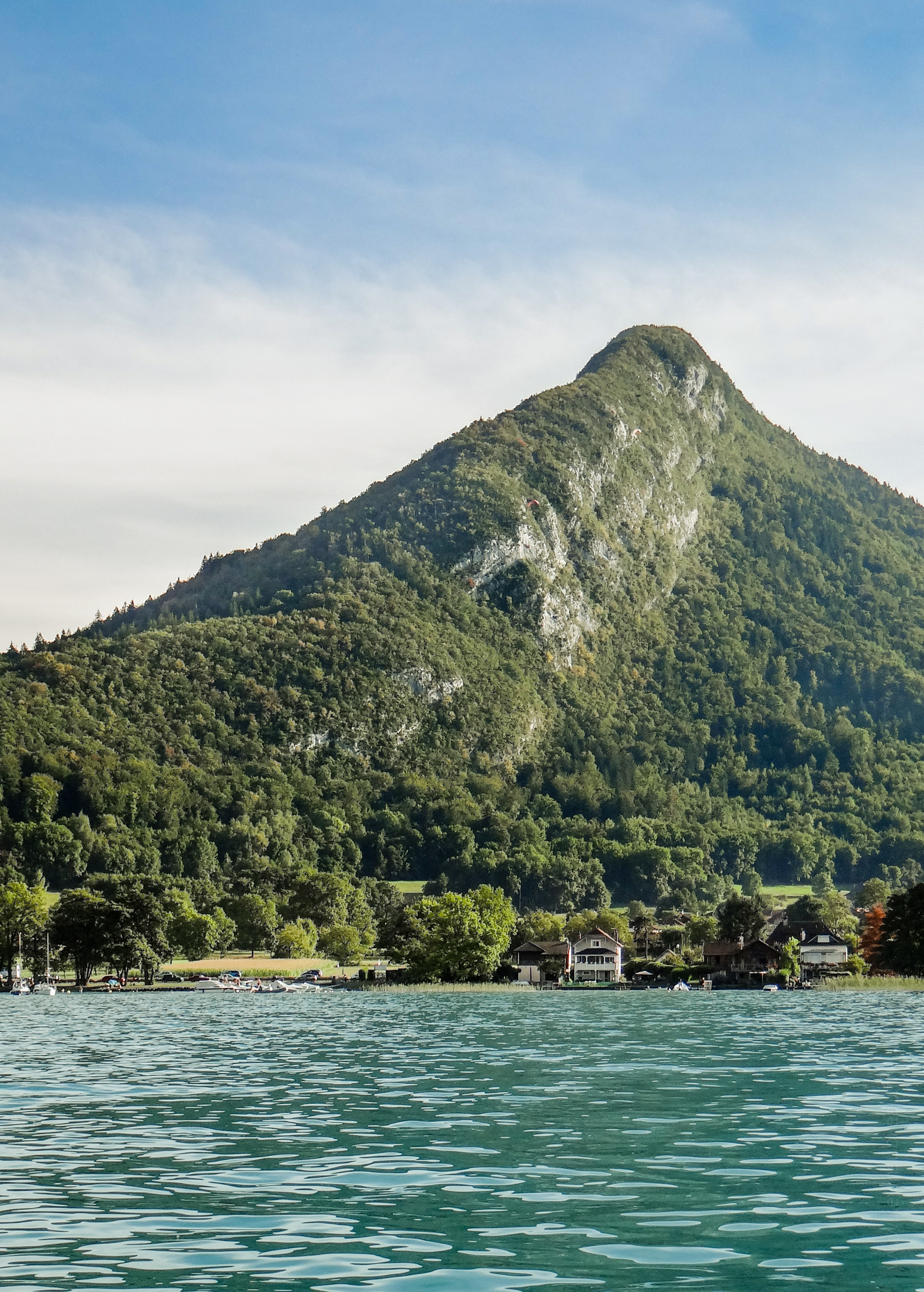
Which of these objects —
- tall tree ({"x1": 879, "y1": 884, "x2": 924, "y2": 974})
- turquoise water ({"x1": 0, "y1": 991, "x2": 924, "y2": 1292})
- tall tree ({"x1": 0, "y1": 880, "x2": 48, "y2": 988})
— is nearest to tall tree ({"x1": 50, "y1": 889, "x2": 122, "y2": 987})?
tall tree ({"x1": 0, "y1": 880, "x2": 48, "y2": 988})

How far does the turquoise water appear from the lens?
1933 centimetres

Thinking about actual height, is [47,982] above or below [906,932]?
below

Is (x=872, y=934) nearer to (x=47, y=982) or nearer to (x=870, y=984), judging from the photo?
(x=870, y=984)

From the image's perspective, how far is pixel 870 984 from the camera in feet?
503

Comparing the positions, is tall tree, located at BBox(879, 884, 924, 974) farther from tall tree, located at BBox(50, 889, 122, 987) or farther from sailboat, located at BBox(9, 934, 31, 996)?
sailboat, located at BBox(9, 934, 31, 996)

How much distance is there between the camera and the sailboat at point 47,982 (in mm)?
153712

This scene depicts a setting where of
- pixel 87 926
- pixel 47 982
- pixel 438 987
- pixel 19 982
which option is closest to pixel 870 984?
pixel 438 987

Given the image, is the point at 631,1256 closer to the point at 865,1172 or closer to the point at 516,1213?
the point at 516,1213

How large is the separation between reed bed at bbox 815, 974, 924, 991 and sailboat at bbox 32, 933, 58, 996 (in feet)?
287

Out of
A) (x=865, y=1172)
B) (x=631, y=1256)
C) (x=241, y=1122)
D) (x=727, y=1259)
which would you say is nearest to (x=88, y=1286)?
(x=631, y=1256)

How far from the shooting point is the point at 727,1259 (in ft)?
63.8

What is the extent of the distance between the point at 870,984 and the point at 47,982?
96.1m

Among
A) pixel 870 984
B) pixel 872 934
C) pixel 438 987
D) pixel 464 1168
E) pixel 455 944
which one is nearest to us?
pixel 464 1168

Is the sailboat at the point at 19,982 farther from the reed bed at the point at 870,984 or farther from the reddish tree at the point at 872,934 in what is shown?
the reddish tree at the point at 872,934
